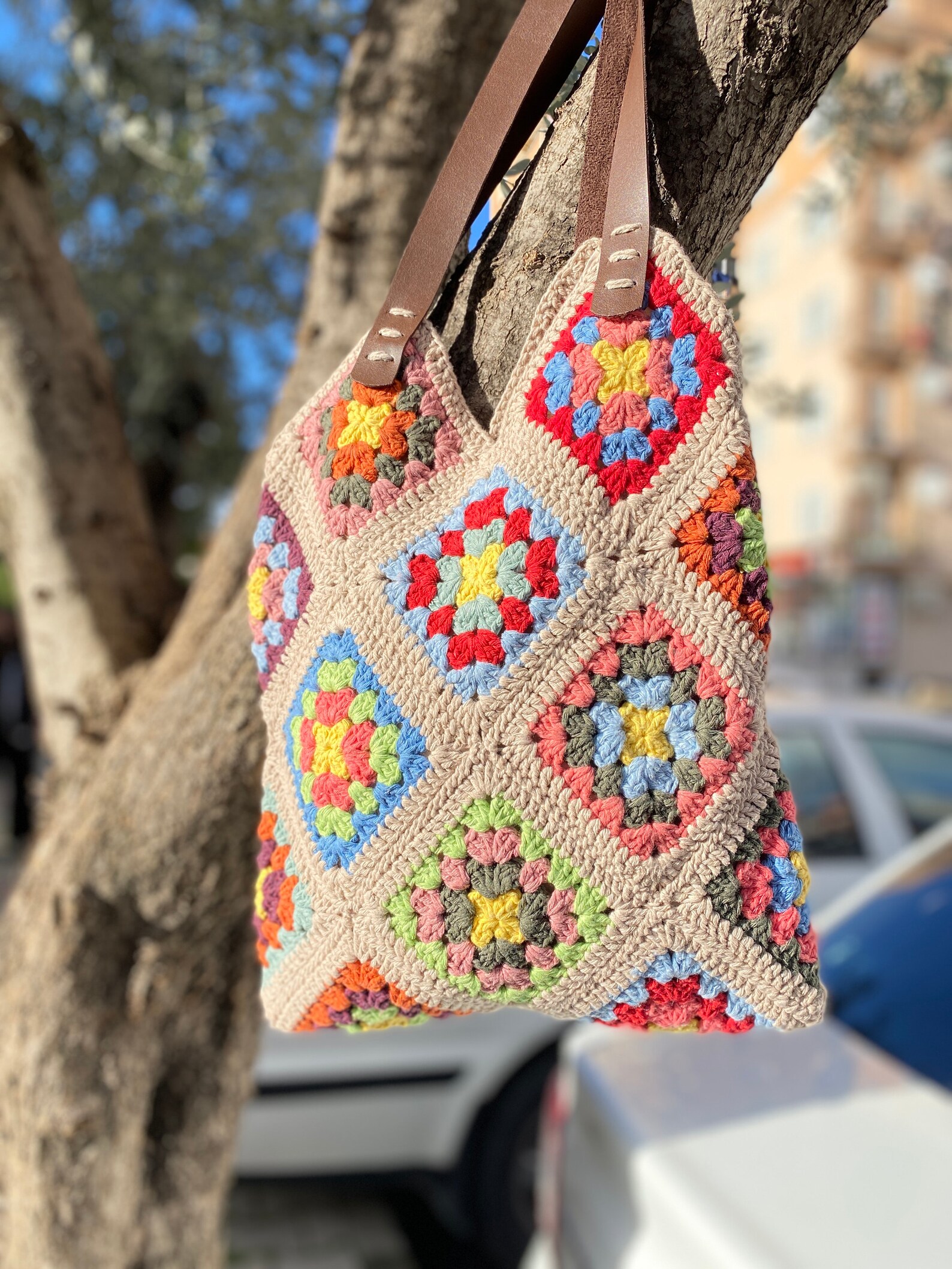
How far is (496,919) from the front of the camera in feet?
3.44

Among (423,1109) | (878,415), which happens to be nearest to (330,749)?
(423,1109)

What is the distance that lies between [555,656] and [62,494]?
1.28 m

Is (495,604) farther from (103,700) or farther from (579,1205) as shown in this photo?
(579,1205)

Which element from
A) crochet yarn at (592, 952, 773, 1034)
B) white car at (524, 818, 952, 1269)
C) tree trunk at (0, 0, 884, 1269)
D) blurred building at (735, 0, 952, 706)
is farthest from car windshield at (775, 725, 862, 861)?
blurred building at (735, 0, 952, 706)

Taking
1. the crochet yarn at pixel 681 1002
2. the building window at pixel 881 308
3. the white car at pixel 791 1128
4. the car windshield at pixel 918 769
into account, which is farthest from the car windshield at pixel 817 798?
the building window at pixel 881 308

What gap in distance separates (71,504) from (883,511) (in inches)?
1073

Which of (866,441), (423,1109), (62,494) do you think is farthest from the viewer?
(866,441)

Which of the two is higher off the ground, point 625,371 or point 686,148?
point 686,148

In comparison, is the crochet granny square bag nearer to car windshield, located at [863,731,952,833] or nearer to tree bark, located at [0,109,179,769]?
tree bark, located at [0,109,179,769]

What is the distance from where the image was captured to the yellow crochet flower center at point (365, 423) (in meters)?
1.07

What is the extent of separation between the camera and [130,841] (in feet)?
5.48

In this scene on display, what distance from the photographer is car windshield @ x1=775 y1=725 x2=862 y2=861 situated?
378 centimetres

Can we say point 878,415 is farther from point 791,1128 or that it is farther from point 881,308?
point 791,1128

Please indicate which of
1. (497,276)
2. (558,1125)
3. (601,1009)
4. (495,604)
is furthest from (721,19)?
(558,1125)
